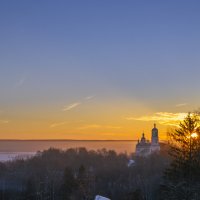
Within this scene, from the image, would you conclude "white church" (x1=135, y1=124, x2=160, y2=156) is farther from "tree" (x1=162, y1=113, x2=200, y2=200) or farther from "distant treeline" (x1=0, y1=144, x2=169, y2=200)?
"tree" (x1=162, y1=113, x2=200, y2=200)

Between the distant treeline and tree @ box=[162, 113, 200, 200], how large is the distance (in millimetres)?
12694

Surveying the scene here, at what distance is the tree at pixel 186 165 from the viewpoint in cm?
2153

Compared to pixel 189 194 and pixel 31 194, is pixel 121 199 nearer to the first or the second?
pixel 31 194

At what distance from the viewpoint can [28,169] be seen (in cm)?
9650

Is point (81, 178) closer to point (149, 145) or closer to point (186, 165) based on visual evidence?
point (186, 165)

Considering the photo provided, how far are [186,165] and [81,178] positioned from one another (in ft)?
114

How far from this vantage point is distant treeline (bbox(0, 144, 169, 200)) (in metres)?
55.2

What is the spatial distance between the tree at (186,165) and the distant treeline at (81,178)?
12.7 meters

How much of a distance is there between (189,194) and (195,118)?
374 cm

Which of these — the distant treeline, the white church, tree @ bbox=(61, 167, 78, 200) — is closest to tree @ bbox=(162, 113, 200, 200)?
the distant treeline

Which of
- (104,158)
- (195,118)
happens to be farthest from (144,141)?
(195,118)

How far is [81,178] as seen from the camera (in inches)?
2178

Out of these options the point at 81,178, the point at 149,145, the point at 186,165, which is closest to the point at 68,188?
the point at 81,178

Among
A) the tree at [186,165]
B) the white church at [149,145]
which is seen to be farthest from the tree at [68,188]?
the white church at [149,145]
